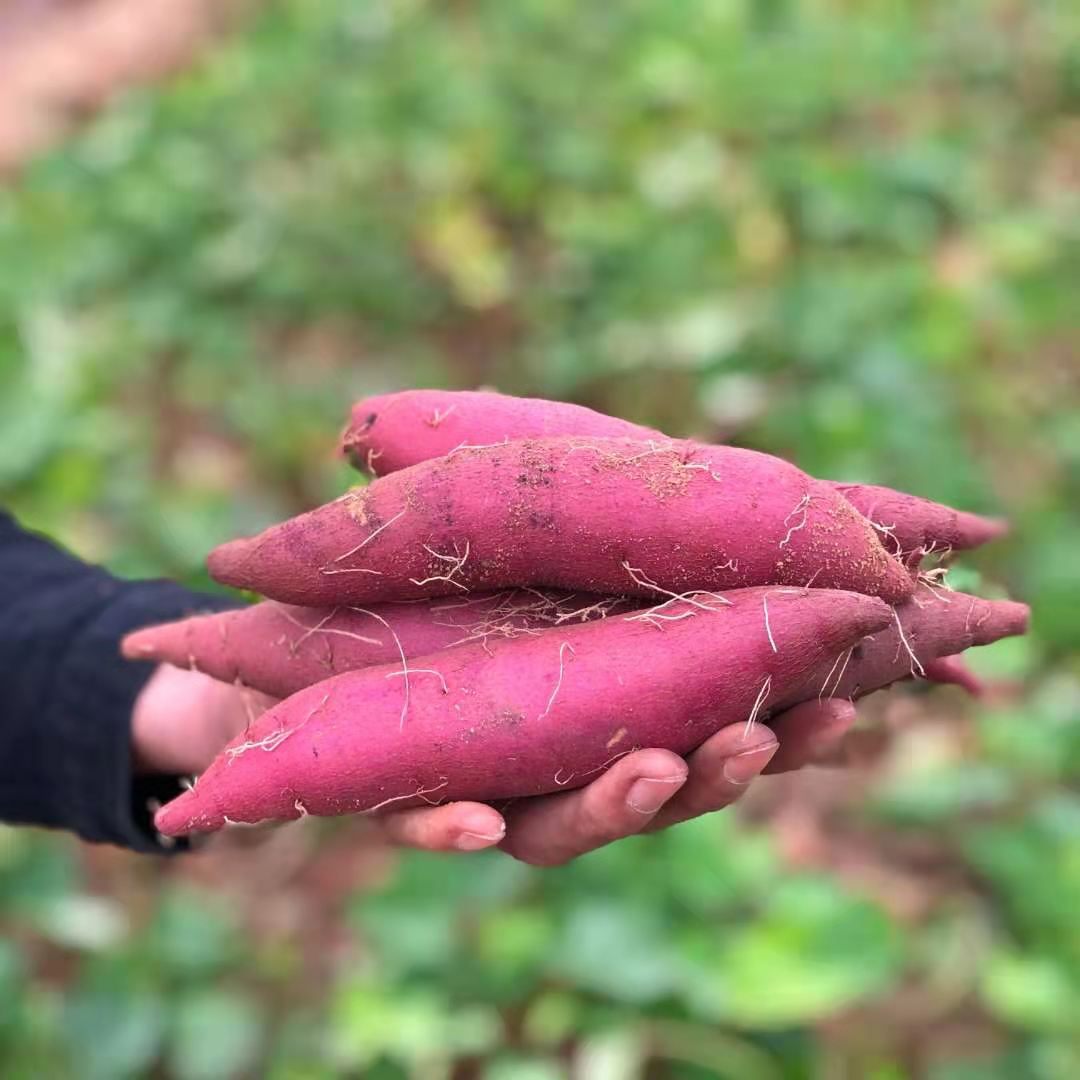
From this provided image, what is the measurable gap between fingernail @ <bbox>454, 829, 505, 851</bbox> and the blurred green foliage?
73 cm

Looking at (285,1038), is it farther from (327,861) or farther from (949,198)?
(949,198)

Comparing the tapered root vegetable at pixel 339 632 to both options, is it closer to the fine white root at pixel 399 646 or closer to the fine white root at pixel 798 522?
the fine white root at pixel 399 646

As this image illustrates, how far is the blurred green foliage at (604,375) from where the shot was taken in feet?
6.64

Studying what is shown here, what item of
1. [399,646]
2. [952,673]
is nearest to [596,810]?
[399,646]

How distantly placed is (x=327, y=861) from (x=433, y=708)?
152 centimetres

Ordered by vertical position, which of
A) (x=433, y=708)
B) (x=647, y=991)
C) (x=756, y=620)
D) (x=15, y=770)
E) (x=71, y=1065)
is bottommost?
(x=71, y=1065)

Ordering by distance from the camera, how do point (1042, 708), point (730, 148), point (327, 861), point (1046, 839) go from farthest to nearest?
point (730, 148) → point (327, 861) → point (1042, 708) → point (1046, 839)

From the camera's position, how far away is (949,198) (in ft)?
10.8

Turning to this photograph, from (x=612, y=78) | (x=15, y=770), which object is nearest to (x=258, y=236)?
(x=612, y=78)

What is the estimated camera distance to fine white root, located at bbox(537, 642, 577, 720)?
3.59ft

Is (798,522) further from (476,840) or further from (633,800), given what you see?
(476,840)

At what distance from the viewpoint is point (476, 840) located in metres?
1.09

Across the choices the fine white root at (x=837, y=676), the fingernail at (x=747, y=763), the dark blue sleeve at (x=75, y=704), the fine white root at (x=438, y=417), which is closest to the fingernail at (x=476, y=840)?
the fingernail at (x=747, y=763)

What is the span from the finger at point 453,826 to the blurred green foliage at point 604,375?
73 centimetres
